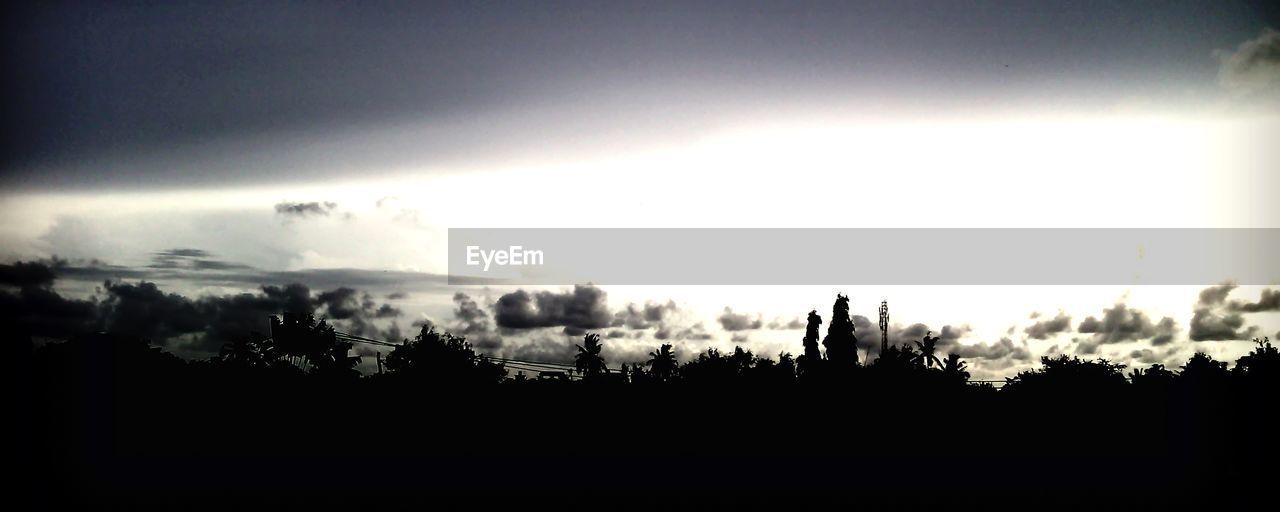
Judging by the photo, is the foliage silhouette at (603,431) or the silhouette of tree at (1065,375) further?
the silhouette of tree at (1065,375)

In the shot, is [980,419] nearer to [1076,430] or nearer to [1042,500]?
[1076,430]

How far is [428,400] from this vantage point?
179 feet

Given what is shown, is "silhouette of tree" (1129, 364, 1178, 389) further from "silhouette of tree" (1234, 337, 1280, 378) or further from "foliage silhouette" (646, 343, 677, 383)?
"foliage silhouette" (646, 343, 677, 383)

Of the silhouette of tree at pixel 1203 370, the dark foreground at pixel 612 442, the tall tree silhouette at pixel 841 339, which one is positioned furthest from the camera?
the tall tree silhouette at pixel 841 339

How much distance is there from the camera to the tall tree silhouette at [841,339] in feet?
270

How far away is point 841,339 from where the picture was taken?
272 feet

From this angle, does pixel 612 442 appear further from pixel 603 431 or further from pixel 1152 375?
pixel 1152 375

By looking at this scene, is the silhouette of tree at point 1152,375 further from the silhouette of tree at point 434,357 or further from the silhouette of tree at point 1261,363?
the silhouette of tree at point 434,357

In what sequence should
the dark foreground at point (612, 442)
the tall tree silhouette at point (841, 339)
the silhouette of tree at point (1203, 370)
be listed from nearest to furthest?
the dark foreground at point (612, 442), the silhouette of tree at point (1203, 370), the tall tree silhouette at point (841, 339)

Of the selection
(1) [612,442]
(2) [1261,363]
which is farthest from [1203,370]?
(1) [612,442]

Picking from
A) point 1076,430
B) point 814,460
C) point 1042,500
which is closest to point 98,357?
point 814,460

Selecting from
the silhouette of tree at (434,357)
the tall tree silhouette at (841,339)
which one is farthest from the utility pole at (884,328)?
the silhouette of tree at (434,357)

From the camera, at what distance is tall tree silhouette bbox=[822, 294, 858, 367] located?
8231 cm

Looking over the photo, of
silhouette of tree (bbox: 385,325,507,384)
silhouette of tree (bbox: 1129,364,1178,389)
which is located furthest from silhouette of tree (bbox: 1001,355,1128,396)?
silhouette of tree (bbox: 385,325,507,384)
